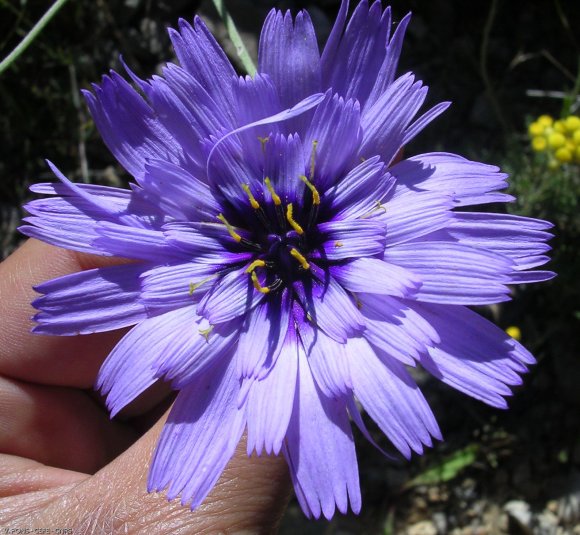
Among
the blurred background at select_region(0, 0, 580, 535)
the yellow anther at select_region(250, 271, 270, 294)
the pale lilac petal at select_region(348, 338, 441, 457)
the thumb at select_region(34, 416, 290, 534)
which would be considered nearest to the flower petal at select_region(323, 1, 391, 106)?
the yellow anther at select_region(250, 271, 270, 294)

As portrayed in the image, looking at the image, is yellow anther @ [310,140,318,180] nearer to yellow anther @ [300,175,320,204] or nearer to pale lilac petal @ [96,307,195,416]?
yellow anther @ [300,175,320,204]

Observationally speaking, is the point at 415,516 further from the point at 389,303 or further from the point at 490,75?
the point at 490,75

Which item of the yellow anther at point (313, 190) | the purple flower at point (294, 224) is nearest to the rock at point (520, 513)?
the purple flower at point (294, 224)

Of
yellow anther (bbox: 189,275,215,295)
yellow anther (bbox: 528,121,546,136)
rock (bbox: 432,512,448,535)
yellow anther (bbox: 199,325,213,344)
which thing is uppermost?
yellow anther (bbox: 189,275,215,295)

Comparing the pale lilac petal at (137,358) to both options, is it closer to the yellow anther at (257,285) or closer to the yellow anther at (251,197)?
the yellow anther at (257,285)

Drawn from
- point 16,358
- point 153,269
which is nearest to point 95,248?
point 153,269

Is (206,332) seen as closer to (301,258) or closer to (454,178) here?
(301,258)

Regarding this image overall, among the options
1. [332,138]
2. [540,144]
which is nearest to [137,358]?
[332,138]
